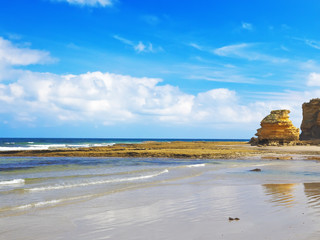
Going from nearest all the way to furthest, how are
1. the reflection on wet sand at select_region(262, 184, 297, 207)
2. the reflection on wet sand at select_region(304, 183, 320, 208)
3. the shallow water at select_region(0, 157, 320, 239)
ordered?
the shallow water at select_region(0, 157, 320, 239), the reflection on wet sand at select_region(304, 183, 320, 208), the reflection on wet sand at select_region(262, 184, 297, 207)

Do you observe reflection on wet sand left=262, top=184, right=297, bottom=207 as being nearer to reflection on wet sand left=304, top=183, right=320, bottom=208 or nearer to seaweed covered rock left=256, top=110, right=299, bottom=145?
reflection on wet sand left=304, top=183, right=320, bottom=208

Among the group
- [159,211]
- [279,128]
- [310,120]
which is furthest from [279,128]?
[159,211]

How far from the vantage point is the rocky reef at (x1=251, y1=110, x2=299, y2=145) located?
163 ft

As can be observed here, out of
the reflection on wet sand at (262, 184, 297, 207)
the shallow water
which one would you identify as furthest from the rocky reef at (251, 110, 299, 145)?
the reflection on wet sand at (262, 184, 297, 207)

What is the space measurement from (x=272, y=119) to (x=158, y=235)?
47873mm

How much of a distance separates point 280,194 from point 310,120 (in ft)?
199

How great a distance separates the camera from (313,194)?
1040cm

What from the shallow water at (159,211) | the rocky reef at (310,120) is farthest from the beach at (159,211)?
the rocky reef at (310,120)

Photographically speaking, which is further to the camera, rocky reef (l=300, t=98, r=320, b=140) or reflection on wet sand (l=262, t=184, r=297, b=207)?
rocky reef (l=300, t=98, r=320, b=140)

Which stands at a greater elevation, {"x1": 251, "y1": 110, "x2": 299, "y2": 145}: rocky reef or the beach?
{"x1": 251, "y1": 110, "x2": 299, "y2": 145}: rocky reef

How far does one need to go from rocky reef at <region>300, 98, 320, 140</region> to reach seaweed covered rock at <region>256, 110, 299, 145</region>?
47.6 ft

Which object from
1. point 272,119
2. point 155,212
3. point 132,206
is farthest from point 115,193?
point 272,119

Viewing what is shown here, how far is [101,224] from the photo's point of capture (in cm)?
702

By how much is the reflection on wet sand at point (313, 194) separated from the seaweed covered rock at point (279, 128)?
1534 inches
